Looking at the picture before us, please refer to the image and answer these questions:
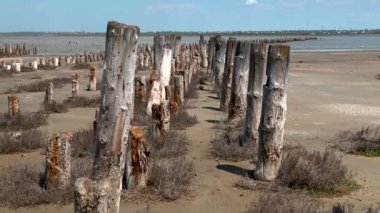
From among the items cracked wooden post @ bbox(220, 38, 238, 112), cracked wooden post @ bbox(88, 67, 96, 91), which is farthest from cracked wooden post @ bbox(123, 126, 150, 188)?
cracked wooden post @ bbox(88, 67, 96, 91)

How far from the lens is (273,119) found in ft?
28.1

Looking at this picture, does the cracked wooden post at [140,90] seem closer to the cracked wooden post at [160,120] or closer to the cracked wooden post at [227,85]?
the cracked wooden post at [227,85]

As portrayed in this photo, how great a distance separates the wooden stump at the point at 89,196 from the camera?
15.6 feet

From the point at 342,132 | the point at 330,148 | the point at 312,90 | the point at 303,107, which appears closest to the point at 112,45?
the point at 330,148

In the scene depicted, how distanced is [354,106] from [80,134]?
10.1 metres

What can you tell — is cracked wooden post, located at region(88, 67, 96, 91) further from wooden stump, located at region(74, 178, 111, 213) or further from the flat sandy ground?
wooden stump, located at region(74, 178, 111, 213)

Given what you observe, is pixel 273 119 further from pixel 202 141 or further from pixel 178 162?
pixel 202 141

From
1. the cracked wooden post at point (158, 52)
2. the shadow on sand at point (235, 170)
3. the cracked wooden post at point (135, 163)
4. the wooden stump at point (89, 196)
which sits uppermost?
the cracked wooden post at point (158, 52)

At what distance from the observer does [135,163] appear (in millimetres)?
7855

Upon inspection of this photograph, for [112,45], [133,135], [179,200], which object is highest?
[112,45]

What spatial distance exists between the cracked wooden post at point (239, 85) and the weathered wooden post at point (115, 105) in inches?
287

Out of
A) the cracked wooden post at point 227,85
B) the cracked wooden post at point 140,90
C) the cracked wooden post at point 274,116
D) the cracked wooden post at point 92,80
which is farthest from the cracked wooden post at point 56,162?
the cracked wooden post at point 92,80

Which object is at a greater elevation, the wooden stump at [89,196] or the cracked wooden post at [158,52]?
the cracked wooden post at [158,52]

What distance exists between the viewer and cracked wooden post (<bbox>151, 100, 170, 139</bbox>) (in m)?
10.6
